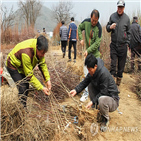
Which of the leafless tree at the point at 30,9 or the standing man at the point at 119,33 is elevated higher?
the leafless tree at the point at 30,9

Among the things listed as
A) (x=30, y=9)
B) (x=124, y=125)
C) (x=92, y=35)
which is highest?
(x=30, y=9)

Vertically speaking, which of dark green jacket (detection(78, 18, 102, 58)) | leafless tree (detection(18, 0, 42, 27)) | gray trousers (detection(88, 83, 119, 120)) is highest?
leafless tree (detection(18, 0, 42, 27))

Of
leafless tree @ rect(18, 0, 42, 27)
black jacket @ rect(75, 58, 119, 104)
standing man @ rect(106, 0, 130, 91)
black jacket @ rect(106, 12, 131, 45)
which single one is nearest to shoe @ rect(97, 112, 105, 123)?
black jacket @ rect(75, 58, 119, 104)

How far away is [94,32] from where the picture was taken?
311cm

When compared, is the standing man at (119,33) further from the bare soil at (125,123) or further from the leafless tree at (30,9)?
the leafless tree at (30,9)

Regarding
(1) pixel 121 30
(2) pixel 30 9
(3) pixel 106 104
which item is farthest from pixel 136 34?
(2) pixel 30 9

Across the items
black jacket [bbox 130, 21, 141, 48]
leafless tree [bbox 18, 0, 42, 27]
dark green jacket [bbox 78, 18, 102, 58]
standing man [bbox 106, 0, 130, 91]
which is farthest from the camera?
leafless tree [bbox 18, 0, 42, 27]

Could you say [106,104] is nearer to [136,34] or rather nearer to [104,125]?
[104,125]

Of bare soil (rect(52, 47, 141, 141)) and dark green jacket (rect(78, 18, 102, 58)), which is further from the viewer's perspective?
dark green jacket (rect(78, 18, 102, 58))

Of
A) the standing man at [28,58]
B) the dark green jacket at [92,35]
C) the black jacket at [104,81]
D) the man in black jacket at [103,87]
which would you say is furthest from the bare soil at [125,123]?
the dark green jacket at [92,35]

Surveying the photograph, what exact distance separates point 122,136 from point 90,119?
492mm

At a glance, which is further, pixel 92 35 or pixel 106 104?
pixel 92 35

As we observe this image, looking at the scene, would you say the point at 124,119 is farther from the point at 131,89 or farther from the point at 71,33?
the point at 71,33

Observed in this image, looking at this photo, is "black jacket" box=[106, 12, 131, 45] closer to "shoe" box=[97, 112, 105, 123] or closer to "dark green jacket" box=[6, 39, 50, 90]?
"shoe" box=[97, 112, 105, 123]
